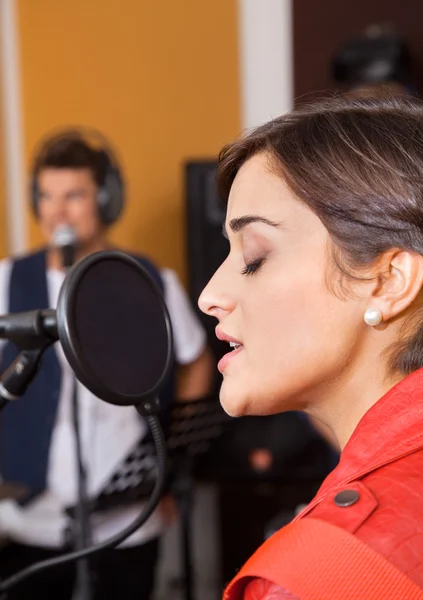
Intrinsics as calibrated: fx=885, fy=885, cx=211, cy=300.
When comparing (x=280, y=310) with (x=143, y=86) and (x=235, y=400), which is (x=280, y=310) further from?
(x=143, y=86)

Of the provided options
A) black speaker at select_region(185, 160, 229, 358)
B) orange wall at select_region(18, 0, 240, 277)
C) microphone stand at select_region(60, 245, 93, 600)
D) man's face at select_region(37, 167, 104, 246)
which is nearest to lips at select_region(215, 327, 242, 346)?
microphone stand at select_region(60, 245, 93, 600)

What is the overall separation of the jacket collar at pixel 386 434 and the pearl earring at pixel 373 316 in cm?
6

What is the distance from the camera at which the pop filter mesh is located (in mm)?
837

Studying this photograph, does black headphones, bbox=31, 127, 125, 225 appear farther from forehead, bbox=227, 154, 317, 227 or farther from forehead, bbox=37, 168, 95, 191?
forehead, bbox=227, 154, 317, 227

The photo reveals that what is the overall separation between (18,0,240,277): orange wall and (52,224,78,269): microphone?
3.52ft

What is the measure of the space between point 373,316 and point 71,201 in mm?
1628

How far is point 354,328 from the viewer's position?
0.85 m

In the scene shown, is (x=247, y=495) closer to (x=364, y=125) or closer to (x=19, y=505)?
(x=19, y=505)

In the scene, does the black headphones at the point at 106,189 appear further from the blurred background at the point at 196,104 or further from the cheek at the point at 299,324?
the cheek at the point at 299,324

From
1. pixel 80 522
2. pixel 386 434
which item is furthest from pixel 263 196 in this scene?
pixel 80 522

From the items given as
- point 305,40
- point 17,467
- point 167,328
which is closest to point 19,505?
point 17,467

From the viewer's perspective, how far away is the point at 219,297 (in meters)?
0.90

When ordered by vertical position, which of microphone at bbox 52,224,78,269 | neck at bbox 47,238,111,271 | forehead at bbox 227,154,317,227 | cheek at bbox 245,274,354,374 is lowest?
neck at bbox 47,238,111,271

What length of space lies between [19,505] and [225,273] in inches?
52.5
